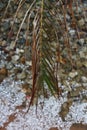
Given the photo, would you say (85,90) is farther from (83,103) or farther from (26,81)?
(26,81)

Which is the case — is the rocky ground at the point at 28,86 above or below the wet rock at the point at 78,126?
above

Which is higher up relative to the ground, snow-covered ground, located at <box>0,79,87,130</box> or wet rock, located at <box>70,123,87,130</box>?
snow-covered ground, located at <box>0,79,87,130</box>

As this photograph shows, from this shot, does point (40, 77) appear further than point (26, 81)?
No

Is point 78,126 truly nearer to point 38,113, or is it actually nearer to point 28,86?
point 38,113

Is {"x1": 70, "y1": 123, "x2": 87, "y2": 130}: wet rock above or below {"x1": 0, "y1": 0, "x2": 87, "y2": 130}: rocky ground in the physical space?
below

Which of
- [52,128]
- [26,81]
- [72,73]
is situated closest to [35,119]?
[52,128]

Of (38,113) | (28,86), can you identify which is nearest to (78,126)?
(38,113)
